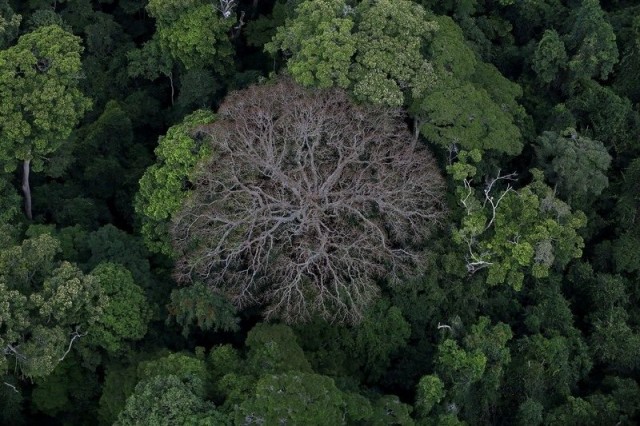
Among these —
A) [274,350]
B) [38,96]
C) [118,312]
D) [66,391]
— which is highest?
[38,96]

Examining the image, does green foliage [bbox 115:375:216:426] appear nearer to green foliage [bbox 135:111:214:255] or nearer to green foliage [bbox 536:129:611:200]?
green foliage [bbox 135:111:214:255]

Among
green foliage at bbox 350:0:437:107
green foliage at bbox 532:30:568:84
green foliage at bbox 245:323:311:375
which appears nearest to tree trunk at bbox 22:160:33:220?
green foliage at bbox 245:323:311:375

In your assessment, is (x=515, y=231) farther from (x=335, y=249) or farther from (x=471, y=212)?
(x=335, y=249)

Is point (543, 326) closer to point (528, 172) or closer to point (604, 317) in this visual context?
point (604, 317)

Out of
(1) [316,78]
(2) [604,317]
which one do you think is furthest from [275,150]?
(2) [604,317]

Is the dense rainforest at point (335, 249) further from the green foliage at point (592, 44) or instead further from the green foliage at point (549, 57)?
the green foliage at point (592, 44)

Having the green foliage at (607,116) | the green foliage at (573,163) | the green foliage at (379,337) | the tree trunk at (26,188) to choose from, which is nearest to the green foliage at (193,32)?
the tree trunk at (26,188)

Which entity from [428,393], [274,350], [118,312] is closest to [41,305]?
[118,312]
